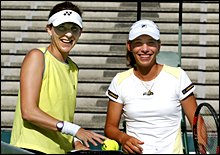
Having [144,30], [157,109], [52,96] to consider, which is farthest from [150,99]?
[52,96]

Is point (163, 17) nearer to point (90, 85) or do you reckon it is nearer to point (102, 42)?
point (102, 42)

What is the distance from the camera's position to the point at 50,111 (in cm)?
350

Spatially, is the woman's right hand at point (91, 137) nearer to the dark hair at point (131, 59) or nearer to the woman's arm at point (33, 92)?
the woman's arm at point (33, 92)

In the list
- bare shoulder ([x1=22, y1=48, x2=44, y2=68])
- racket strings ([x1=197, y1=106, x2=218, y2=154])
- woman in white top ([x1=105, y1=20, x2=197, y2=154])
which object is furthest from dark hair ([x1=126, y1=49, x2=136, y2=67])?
bare shoulder ([x1=22, y1=48, x2=44, y2=68])

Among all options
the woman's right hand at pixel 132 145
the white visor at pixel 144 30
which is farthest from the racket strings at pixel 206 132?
the white visor at pixel 144 30

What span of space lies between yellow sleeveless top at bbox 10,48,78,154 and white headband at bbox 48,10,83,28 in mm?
174

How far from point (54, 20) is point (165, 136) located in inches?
35.1

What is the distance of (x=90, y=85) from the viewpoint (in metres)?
10.1

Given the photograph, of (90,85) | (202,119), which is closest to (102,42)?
(90,85)

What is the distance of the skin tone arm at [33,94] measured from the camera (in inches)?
132

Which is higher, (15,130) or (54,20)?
(54,20)

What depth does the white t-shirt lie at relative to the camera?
3.78m

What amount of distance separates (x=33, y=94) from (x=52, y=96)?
148mm

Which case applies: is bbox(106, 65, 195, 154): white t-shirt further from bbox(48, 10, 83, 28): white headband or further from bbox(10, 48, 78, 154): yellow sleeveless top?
bbox(48, 10, 83, 28): white headband
